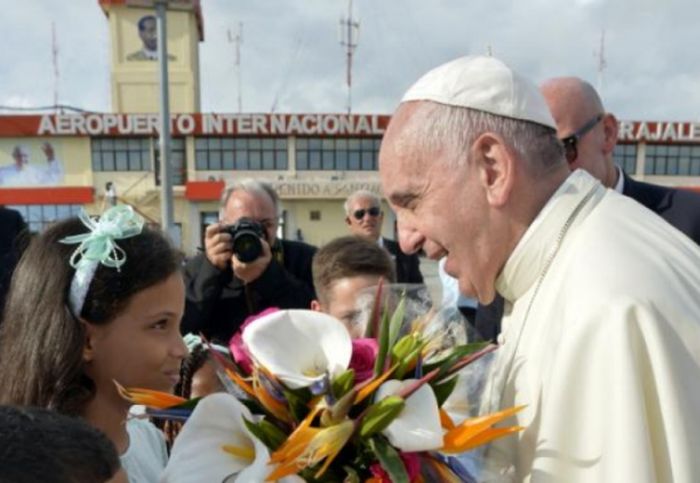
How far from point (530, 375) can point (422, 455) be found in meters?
0.31

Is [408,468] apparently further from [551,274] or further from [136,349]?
[136,349]

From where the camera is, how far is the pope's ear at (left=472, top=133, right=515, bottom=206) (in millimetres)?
1342

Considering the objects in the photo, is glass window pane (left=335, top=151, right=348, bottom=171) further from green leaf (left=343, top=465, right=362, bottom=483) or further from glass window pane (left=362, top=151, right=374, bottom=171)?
green leaf (left=343, top=465, right=362, bottom=483)

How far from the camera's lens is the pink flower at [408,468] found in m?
1.06

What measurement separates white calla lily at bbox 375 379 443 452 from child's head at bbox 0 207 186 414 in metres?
1.02

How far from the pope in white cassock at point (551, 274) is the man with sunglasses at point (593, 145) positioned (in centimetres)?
152

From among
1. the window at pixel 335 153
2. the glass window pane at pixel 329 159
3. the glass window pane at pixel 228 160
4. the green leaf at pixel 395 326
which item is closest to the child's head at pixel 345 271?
the green leaf at pixel 395 326

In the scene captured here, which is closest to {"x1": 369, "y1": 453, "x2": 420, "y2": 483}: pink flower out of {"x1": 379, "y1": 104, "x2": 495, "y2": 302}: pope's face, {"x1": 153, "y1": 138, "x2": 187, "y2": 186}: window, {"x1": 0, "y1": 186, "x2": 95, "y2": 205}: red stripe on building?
{"x1": 379, "y1": 104, "x2": 495, "y2": 302}: pope's face

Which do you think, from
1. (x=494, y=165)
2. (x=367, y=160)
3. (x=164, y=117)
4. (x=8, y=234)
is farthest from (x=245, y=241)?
(x=367, y=160)

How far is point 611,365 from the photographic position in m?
1.12

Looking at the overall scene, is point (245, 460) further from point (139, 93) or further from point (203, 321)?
point (139, 93)

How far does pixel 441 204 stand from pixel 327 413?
571mm

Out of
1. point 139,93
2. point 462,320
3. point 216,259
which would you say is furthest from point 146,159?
point 462,320

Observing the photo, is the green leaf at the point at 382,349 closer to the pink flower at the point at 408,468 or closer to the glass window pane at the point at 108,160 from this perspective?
the pink flower at the point at 408,468
